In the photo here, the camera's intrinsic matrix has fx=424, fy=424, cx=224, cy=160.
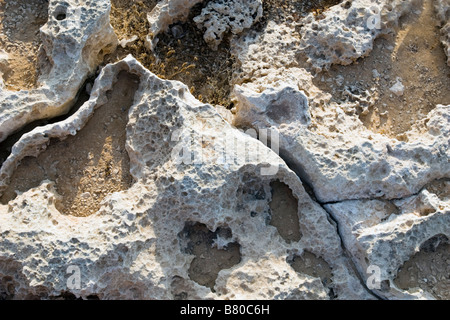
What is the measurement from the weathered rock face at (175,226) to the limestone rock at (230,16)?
105 cm

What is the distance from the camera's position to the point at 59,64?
387 cm

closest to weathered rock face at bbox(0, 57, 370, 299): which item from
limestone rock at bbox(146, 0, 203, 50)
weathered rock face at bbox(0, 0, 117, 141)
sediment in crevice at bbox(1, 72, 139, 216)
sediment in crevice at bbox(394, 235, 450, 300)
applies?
sediment in crevice at bbox(1, 72, 139, 216)

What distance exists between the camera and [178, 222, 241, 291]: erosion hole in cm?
355

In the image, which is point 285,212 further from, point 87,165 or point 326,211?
point 87,165

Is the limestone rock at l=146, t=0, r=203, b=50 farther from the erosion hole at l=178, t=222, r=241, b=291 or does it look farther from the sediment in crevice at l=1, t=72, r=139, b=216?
the erosion hole at l=178, t=222, r=241, b=291

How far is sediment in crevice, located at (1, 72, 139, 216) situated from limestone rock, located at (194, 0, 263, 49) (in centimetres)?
116

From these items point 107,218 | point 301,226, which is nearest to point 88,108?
point 107,218

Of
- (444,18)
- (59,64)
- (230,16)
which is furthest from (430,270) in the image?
(59,64)

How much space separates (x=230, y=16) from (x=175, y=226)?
7.41 feet

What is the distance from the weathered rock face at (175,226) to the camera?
3.37 meters

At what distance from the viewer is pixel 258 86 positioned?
3996 millimetres

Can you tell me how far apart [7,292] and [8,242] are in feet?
1.65

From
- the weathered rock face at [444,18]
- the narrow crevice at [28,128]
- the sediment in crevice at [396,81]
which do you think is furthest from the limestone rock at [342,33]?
the narrow crevice at [28,128]

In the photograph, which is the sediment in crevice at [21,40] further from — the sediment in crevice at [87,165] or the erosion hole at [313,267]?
the erosion hole at [313,267]
